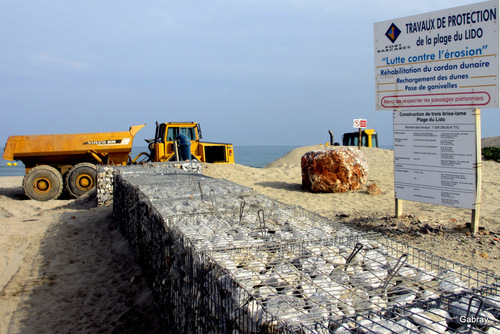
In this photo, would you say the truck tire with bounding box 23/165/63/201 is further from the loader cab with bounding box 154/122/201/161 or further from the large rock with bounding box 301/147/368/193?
the large rock with bounding box 301/147/368/193

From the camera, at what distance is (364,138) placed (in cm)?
2480

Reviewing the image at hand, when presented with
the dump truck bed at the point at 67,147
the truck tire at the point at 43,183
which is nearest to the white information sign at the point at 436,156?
the dump truck bed at the point at 67,147

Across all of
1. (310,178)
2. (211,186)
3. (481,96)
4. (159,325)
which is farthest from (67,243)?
(481,96)

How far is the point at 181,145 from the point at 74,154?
12.9 ft

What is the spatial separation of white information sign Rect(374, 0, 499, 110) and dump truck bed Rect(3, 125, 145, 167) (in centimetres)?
1089

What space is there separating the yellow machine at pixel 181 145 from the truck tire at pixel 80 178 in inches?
77.9

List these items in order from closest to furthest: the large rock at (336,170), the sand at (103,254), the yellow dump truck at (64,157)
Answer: the sand at (103,254)
the large rock at (336,170)
the yellow dump truck at (64,157)

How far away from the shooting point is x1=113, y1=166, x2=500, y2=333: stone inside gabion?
216 cm

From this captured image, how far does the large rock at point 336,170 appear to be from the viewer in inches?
448

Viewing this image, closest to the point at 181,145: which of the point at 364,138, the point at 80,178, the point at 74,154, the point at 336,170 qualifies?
the point at 80,178

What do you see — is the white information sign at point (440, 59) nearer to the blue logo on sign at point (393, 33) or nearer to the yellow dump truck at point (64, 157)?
the blue logo on sign at point (393, 33)

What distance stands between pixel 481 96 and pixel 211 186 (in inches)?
178

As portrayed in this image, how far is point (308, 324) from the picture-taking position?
2.05 metres

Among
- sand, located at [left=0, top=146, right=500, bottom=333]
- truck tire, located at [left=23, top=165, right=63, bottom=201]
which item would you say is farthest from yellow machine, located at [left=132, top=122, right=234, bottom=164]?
sand, located at [left=0, top=146, right=500, bottom=333]
